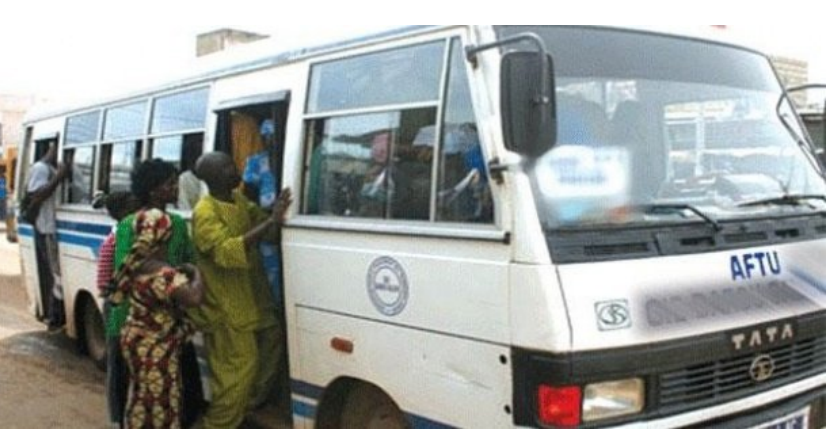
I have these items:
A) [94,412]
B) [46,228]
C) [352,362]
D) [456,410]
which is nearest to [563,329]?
[456,410]

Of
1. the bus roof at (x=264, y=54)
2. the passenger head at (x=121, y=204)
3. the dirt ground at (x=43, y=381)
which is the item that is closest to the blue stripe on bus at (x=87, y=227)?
the bus roof at (x=264, y=54)

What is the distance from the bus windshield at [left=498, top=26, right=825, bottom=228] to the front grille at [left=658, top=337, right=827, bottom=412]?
56 cm

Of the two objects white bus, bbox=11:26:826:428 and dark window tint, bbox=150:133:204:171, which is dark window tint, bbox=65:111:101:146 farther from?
white bus, bbox=11:26:826:428

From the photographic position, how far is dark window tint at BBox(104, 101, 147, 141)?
18.4 ft

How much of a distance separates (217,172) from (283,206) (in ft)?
1.36

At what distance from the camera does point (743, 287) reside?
3.06 metres

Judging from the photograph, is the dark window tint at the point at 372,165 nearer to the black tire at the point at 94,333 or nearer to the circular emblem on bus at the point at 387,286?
the circular emblem on bus at the point at 387,286

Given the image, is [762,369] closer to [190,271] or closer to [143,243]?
[190,271]

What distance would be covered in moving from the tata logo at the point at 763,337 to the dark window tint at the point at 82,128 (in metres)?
5.11

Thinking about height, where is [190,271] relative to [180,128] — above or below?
below

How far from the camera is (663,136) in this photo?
3.30 m

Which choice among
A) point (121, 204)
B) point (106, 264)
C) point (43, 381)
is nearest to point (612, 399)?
point (106, 264)

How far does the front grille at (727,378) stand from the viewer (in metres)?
2.87

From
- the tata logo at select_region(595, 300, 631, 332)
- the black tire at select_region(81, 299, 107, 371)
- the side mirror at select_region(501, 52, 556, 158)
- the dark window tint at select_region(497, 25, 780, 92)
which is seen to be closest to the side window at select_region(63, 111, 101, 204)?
the black tire at select_region(81, 299, 107, 371)
